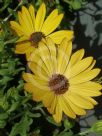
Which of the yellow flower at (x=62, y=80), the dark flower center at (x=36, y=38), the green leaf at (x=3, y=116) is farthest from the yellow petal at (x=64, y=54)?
the green leaf at (x=3, y=116)

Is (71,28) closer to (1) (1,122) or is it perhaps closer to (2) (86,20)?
(2) (86,20)

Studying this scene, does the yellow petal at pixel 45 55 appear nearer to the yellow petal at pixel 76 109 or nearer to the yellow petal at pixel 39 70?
the yellow petal at pixel 39 70

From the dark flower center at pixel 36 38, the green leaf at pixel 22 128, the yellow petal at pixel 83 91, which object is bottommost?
the green leaf at pixel 22 128

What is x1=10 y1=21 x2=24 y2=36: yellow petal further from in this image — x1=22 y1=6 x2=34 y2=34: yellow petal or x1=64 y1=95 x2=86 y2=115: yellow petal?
x1=64 y1=95 x2=86 y2=115: yellow petal

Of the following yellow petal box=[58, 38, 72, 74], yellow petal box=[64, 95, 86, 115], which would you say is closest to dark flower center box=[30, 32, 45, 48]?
yellow petal box=[58, 38, 72, 74]

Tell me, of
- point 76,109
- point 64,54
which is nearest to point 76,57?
point 64,54

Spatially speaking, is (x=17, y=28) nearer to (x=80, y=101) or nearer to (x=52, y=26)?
(x=52, y=26)

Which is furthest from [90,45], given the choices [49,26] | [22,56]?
[49,26]
